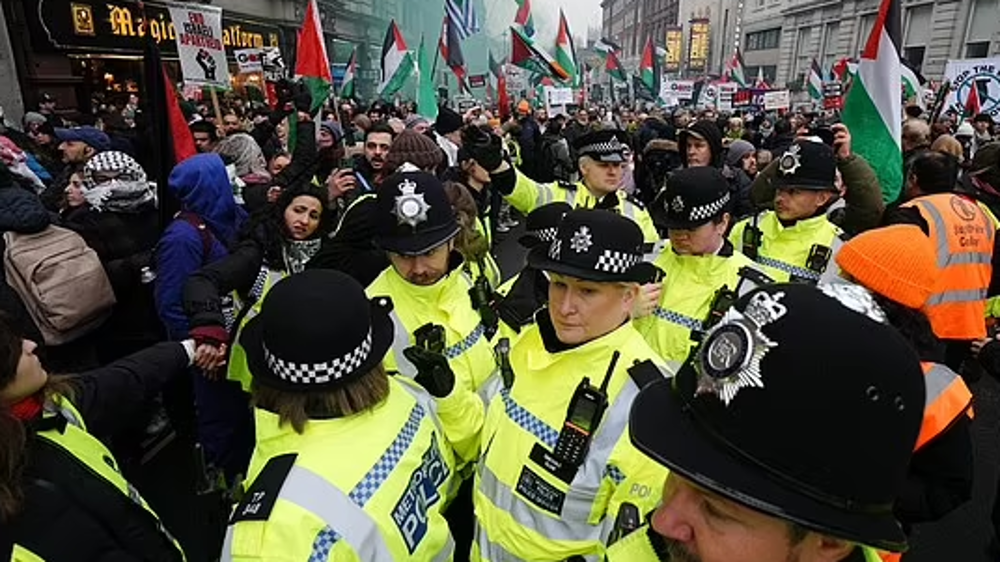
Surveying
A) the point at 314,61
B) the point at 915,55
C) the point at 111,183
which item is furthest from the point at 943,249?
the point at 915,55

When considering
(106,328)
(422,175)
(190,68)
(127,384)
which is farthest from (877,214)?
(190,68)

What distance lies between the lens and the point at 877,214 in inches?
171

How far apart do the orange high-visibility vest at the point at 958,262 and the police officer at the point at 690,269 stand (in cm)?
154

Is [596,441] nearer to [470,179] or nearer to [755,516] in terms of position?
[755,516]

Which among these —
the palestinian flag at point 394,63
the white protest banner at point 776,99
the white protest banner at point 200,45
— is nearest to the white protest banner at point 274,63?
the palestinian flag at point 394,63

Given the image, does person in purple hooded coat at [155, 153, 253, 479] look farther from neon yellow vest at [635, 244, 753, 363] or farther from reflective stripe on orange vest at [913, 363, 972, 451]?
reflective stripe on orange vest at [913, 363, 972, 451]

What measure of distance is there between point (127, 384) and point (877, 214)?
4.61 metres

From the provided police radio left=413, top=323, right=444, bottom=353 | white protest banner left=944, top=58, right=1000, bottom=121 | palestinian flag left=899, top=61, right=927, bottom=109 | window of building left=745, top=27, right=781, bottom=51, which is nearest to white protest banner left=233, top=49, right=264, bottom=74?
police radio left=413, top=323, right=444, bottom=353

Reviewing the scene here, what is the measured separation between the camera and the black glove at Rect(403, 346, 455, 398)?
222 cm

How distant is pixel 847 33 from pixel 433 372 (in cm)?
4686

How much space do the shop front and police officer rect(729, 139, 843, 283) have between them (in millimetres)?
13478

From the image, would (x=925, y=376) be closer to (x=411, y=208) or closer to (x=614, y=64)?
(x=411, y=208)

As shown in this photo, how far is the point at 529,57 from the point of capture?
11.6 meters

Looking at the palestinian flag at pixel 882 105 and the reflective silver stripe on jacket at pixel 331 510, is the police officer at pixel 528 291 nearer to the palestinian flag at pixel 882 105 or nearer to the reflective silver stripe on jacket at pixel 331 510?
the reflective silver stripe on jacket at pixel 331 510
